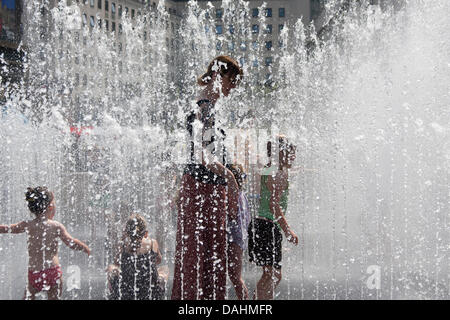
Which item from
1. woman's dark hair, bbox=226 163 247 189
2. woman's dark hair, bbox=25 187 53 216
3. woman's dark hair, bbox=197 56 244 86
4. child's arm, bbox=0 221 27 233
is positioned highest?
woman's dark hair, bbox=197 56 244 86

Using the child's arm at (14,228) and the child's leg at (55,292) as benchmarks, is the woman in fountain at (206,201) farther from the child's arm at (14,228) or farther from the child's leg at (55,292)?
the child's arm at (14,228)

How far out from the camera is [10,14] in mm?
42250

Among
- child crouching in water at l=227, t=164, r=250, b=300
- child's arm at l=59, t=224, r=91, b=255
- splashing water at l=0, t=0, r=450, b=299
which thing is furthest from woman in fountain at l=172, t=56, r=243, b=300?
child's arm at l=59, t=224, r=91, b=255

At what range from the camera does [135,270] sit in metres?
3.10

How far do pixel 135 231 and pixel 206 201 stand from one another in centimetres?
86

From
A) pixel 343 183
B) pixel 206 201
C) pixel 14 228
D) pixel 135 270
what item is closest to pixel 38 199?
pixel 14 228

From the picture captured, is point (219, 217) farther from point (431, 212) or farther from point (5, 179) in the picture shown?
point (5, 179)

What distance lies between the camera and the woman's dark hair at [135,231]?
315 cm

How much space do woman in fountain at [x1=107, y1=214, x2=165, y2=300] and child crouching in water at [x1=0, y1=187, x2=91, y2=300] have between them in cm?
25

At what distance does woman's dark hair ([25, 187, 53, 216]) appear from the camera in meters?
3.12

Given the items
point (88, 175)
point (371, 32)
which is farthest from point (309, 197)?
point (371, 32)

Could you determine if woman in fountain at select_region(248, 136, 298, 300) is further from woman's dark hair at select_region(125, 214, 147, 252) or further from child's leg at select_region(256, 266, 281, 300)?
woman's dark hair at select_region(125, 214, 147, 252)

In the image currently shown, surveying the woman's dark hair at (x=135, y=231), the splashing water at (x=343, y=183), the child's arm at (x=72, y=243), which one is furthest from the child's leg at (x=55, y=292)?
the splashing water at (x=343, y=183)

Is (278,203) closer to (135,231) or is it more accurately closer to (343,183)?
(135,231)
